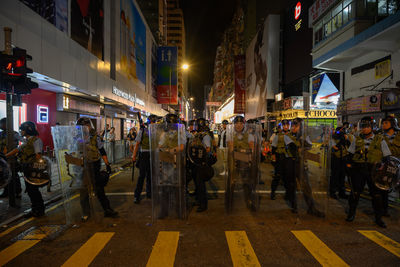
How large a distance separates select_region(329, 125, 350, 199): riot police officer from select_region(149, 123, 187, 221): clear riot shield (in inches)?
175

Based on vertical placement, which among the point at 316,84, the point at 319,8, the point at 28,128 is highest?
the point at 319,8

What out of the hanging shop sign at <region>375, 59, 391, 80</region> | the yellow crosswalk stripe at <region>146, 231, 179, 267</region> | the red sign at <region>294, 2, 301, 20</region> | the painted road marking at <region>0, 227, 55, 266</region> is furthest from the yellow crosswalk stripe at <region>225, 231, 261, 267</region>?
the red sign at <region>294, 2, 301, 20</region>

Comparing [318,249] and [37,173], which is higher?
[37,173]

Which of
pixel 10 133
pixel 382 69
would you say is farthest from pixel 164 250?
pixel 382 69

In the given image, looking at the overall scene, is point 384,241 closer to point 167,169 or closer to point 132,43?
point 167,169

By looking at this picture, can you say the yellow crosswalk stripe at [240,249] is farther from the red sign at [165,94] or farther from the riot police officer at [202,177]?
the red sign at [165,94]

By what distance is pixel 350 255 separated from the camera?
362cm

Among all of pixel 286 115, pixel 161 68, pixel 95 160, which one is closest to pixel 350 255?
pixel 95 160

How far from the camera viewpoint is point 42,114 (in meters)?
13.2

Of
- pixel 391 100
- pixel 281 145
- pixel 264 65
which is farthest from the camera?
pixel 264 65

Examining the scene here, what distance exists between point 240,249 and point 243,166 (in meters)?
1.99

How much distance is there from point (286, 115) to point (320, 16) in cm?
916

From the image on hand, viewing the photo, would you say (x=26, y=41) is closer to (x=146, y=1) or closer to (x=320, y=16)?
(x=320, y=16)

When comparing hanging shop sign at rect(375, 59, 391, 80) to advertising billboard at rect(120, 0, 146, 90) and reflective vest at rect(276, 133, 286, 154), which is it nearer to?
reflective vest at rect(276, 133, 286, 154)
